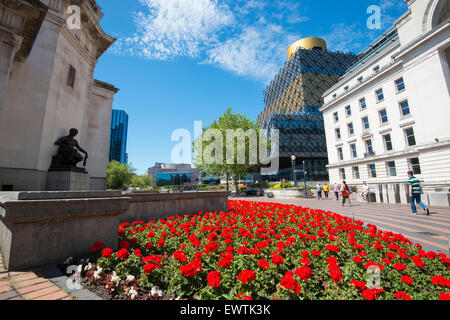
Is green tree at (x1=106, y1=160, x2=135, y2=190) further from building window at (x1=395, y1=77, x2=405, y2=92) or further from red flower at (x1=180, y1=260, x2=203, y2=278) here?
building window at (x1=395, y1=77, x2=405, y2=92)

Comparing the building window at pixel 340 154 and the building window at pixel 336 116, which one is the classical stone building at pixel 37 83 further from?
the building window at pixel 336 116

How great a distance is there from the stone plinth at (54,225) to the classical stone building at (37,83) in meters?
6.03

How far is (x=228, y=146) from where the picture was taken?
29.4 meters

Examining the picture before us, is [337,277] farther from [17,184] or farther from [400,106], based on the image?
[400,106]

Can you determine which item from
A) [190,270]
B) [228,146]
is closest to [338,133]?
[228,146]

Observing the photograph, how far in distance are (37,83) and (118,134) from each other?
502ft

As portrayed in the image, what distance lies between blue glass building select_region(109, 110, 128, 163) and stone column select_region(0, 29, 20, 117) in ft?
480

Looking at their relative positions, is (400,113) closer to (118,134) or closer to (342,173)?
(342,173)

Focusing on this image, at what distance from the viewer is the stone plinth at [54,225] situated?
95.5 inches

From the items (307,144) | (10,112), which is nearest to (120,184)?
(10,112)

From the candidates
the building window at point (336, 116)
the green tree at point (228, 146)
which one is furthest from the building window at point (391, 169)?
the green tree at point (228, 146)

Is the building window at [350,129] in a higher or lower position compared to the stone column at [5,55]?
higher

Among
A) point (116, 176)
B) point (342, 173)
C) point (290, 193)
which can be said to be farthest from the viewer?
point (116, 176)
